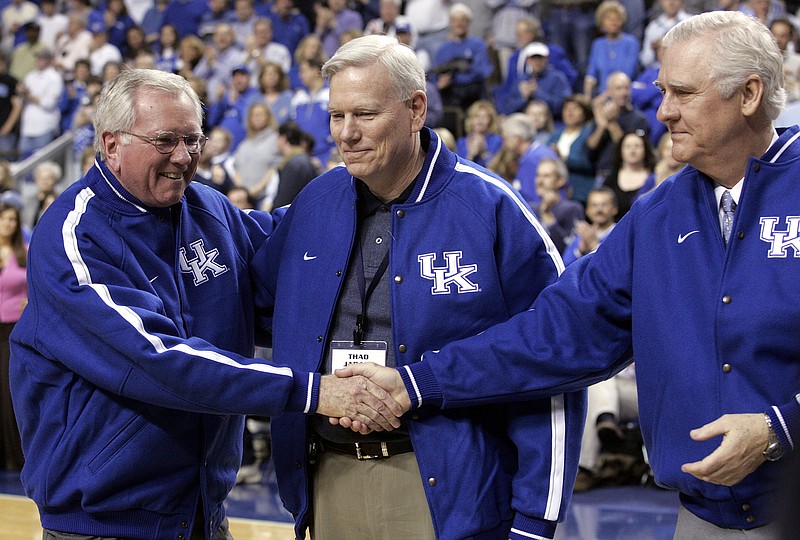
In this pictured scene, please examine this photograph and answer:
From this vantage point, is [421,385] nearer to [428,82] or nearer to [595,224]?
[595,224]

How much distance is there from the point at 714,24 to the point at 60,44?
12.5 m

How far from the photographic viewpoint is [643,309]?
2486mm

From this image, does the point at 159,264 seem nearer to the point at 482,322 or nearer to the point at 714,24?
the point at 482,322

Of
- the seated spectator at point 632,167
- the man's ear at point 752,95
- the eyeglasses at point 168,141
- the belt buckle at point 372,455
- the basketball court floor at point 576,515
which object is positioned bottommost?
the basketball court floor at point 576,515

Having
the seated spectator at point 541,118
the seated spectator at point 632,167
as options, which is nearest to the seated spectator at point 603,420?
the seated spectator at point 632,167

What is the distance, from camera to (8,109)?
1288 centimetres

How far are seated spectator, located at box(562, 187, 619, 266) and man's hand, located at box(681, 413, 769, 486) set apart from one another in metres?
4.53

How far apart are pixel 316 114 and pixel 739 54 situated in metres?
7.52

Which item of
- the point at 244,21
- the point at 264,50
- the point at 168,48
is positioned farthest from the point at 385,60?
the point at 168,48

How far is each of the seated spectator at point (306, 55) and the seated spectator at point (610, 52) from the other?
268cm

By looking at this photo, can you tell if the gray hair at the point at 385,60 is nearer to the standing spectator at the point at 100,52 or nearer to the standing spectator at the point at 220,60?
the standing spectator at the point at 220,60

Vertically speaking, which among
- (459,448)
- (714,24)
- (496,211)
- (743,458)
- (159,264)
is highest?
(714,24)

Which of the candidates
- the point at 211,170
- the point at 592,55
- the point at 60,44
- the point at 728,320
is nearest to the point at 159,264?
the point at 728,320

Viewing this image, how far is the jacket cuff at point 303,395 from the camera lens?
2.70m
